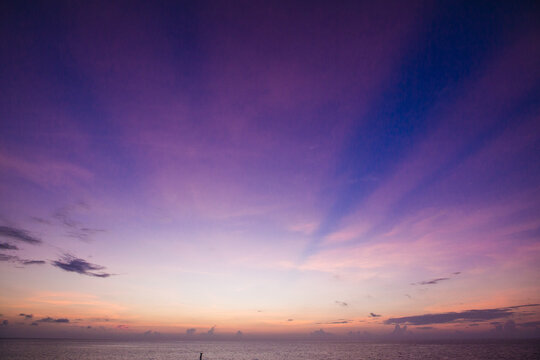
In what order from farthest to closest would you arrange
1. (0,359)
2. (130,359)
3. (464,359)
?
(130,359), (464,359), (0,359)

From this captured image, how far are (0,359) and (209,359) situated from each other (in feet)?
213

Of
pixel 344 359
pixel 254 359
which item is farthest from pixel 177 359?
pixel 344 359

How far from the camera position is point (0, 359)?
8750cm

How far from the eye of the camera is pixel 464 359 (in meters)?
93.6

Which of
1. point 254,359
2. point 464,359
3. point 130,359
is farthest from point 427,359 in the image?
point 130,359

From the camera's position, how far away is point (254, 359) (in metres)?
106

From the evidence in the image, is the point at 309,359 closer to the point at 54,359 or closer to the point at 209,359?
the point at 209,359

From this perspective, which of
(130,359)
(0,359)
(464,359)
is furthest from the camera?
(130,359)

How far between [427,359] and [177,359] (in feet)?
295

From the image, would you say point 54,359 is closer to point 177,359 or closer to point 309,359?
point 177,359

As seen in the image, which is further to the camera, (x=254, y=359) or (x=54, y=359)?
(x=254, y=359)

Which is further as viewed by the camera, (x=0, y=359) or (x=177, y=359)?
(x=177, y=359)

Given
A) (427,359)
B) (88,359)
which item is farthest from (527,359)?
(88,359)

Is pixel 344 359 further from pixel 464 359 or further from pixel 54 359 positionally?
pixel 54 359
